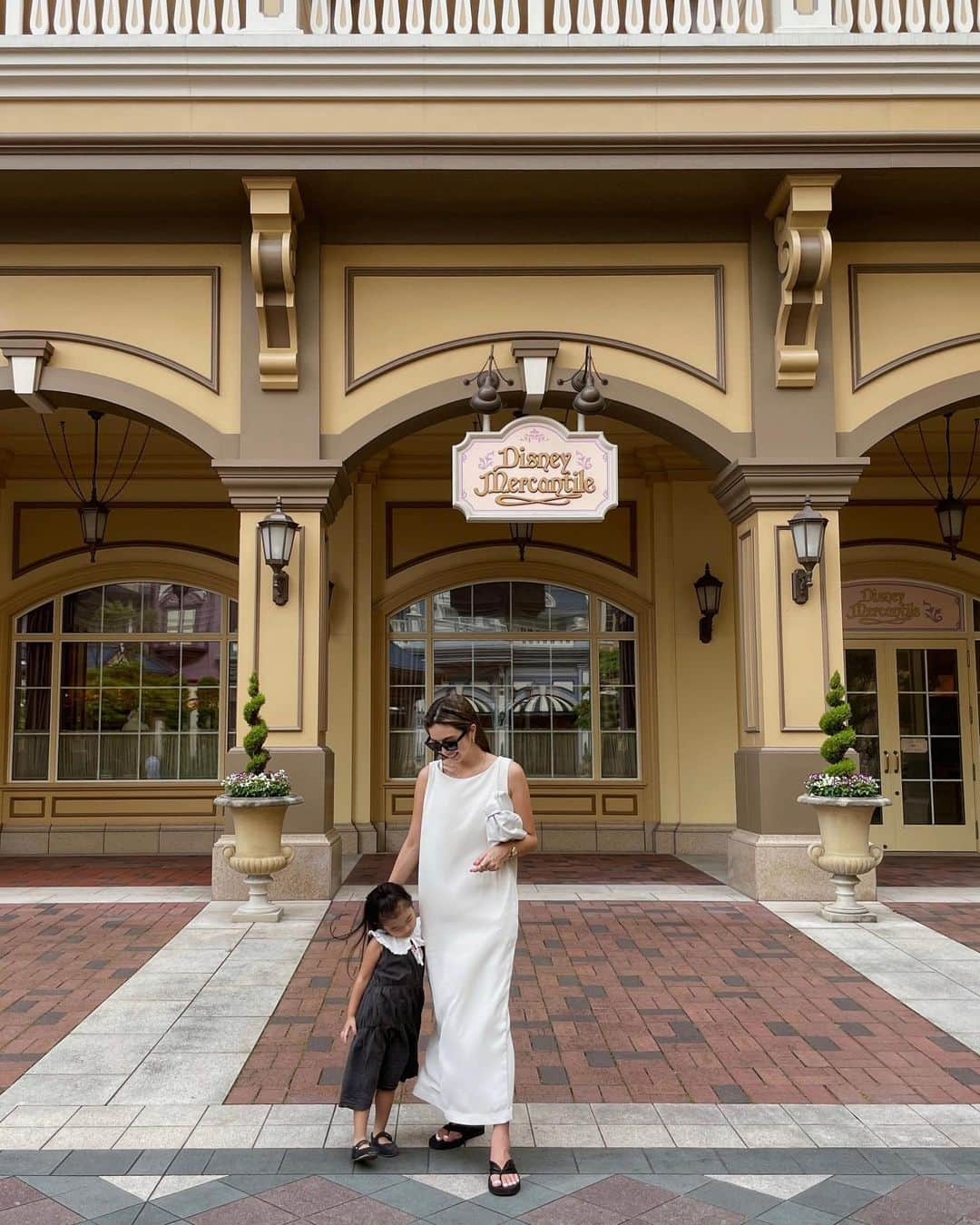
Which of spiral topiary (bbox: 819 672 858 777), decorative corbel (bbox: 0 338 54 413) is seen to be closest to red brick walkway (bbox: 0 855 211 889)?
decorative corbel (bbox: 0 338 54 413)

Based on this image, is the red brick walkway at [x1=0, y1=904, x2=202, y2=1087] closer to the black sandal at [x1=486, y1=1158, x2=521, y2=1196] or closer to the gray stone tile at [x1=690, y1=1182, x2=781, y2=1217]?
the black sandal at [x1=486, y1=1158, x2=521, y2=1196]

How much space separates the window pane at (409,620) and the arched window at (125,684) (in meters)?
1.78

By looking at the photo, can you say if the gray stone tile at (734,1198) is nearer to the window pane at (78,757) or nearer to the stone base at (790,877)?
the stone base at (790,877)

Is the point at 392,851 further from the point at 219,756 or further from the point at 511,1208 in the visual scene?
the point at 511,1208

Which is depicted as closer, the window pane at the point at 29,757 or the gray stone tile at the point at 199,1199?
the gray stone tile at the point at 199,1199

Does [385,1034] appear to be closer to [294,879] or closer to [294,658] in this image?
[294,879]

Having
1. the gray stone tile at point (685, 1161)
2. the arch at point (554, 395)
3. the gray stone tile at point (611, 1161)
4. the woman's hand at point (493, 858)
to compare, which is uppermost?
the arch at point (554, 395)

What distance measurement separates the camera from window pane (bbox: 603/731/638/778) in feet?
37.7

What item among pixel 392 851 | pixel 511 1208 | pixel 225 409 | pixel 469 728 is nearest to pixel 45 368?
pixel 225 409

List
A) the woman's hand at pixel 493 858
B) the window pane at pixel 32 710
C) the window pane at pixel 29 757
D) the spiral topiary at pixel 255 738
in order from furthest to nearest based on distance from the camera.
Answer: the window pane at pixel 32 710
the window pane at pixel 29 757
the spiral topiary at pixel 255 738
the woman's hand at pixel 493 858

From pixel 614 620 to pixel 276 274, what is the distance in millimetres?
5450

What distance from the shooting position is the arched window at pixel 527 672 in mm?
11570

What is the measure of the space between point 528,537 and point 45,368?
497 cm

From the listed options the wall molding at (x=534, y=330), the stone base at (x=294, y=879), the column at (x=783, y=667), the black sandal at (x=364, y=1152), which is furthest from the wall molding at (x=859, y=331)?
the black sandal at (x=364, y=1152)
